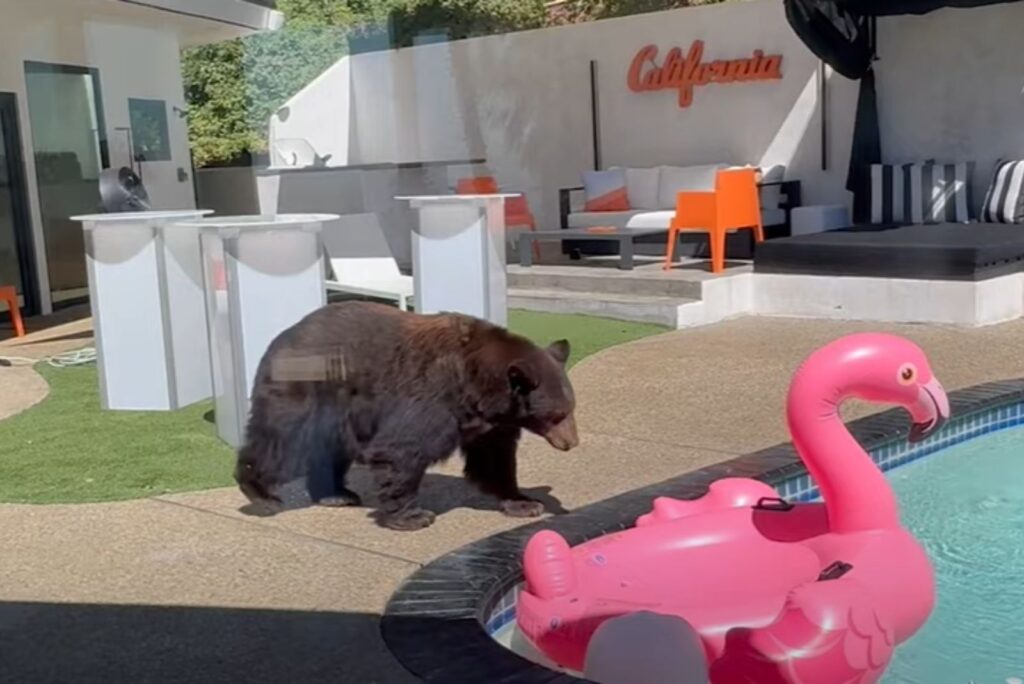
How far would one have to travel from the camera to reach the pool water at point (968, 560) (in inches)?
124

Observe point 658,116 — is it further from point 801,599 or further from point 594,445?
Result: point 801,599

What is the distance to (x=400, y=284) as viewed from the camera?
6219mm

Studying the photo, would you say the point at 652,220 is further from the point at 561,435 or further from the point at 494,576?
the point at 494,576

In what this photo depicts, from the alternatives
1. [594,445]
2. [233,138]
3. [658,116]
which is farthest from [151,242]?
[658,116]

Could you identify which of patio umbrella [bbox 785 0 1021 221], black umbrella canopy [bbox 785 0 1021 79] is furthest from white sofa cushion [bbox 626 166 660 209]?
black umbrella canopy [bbox 785 0 1021 79]

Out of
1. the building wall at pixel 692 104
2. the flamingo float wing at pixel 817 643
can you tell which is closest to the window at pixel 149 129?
the building wall at pixel 692 104

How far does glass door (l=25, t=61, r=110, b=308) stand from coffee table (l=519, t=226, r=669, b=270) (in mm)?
3083

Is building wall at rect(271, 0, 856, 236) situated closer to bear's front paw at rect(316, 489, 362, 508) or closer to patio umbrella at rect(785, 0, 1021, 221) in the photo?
patio umbrella at rect(785, 0, 1021, 221)

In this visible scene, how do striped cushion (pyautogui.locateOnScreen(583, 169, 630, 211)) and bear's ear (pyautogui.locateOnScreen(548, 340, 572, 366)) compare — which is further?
striped cushion (pyautogui.locateOnScreen(583, 169, 630, 211))

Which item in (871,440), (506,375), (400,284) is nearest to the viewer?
(506,375)

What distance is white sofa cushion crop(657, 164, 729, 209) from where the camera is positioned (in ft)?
32.7

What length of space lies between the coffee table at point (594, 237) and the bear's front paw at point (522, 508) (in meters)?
4.91

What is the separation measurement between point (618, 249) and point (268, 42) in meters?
3.76

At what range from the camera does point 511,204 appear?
9125mm
